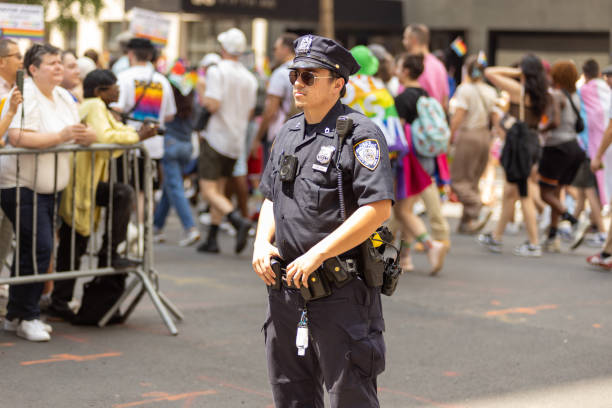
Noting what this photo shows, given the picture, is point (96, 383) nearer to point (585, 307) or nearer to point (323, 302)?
point (323, 302)

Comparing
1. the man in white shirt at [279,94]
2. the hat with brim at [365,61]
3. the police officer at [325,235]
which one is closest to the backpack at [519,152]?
the man in white shirt at [279,94]

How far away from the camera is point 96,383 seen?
538 cm

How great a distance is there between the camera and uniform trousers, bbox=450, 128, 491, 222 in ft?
39.4

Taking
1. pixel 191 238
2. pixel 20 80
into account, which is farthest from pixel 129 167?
pixel 191 238

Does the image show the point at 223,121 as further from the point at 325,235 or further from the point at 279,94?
the point at 325,235

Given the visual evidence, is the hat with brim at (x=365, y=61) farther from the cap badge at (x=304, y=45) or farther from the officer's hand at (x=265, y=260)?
the officer's hand at (x=265, y=260)

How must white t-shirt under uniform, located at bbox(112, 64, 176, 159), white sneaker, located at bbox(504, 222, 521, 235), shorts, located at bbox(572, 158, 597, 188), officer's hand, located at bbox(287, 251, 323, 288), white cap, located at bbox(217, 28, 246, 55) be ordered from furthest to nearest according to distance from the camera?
white sneaker, located at bbox(504, 222, 521, 235)
shorts, located at bbox(572, 158, 597, 188)
white cap, located at bbox(217, 28, 246, 55)
white t-shirt under uniform, located at bbox(112, 64, 176, 159)
officer's hand, located at bbox(287, 251, 323, 288)

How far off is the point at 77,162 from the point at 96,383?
6.07 ft

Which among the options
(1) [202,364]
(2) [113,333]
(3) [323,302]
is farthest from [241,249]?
(3) [323,302]

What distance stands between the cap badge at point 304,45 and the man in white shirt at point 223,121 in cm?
640

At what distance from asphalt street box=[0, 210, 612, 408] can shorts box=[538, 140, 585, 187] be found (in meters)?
2.07

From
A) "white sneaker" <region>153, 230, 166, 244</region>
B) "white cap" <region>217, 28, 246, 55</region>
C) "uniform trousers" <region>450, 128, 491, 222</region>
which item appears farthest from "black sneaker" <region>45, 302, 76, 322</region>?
"uniform trousers" <region>450, 128, 491, 222</region>

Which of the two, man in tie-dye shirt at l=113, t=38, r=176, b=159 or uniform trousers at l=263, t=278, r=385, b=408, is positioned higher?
man in tie-dye shirt at l=113, t=38, r=176, b=159

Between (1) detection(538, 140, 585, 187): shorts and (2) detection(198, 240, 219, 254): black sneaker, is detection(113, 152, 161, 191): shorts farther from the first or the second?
(1) detection(538, 140, 585, 187): shorts
